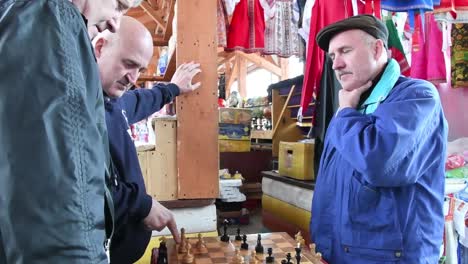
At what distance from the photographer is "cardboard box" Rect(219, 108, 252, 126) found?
5.11 meters

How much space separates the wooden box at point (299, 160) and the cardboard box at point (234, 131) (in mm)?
1673

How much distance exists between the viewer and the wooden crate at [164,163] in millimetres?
2105

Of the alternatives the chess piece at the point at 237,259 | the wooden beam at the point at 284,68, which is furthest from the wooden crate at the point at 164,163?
the wooden beam at the point at 284,68

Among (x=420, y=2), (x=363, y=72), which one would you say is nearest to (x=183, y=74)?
(x=363, y=72)

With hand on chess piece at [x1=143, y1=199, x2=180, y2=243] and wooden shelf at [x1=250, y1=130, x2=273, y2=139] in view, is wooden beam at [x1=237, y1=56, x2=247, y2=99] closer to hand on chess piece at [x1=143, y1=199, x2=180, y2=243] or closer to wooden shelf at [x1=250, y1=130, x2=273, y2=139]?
wooden shelf at [x1=250, y1=130, x2=273, y2=139]

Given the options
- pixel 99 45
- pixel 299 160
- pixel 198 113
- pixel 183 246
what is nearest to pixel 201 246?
pixel 183 246

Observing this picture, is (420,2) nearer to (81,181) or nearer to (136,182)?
(136,182)

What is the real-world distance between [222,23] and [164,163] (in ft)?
5.96

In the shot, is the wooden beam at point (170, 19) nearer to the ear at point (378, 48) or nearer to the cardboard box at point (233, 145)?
the ear at point (378, 48)

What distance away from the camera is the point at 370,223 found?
158cm

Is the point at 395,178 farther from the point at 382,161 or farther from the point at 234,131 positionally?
the point at 234,131

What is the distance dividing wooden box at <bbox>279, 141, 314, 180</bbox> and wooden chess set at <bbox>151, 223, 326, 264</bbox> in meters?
1.65

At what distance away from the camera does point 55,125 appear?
603 millimetres

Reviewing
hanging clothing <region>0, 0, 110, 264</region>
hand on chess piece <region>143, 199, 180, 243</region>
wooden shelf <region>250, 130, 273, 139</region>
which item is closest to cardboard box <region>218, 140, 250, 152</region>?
wooden shelf <region>250, 130, 273, 139</region>
